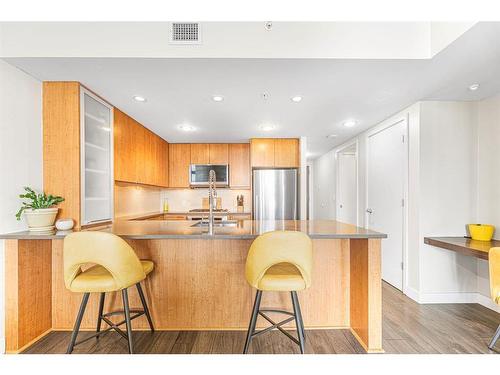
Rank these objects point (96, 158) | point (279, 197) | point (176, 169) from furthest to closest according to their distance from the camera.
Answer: point (176, 169) < point (279, 197) < point (96, 158)

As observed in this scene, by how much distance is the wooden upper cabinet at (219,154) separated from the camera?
523cm

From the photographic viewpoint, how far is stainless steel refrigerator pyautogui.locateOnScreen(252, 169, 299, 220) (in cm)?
479

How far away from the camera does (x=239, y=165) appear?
5.26 metres

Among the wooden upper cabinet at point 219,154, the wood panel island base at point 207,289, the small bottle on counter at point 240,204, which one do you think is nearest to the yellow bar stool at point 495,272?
the wood panel island base at point 207,289

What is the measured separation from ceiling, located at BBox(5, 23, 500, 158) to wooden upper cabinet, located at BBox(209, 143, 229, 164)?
1519mm

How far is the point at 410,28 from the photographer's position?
6.77 feet

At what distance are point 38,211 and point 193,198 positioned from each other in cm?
338

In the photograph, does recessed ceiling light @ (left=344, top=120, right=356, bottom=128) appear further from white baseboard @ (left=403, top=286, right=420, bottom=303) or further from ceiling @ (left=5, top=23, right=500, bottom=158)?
white baseboard @ (left=403, top=286, right=420, bottom=303)

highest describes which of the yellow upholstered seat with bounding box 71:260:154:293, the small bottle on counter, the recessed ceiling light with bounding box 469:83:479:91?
the recessed ceiling light with bounding box 469:83:479:91

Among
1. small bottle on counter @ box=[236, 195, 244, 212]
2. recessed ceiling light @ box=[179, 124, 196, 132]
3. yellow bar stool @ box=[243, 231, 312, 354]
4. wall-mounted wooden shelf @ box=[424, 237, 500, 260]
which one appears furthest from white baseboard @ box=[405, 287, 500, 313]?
recessed ceiling light @ box=[179, 124, 196, 132]

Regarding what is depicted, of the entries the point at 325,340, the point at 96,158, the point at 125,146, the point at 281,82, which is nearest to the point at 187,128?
the point at 125,146

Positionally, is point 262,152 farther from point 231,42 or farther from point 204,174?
point 231,42

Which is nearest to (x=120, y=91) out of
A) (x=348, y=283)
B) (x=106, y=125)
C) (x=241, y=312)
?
(x=106, y=125)
